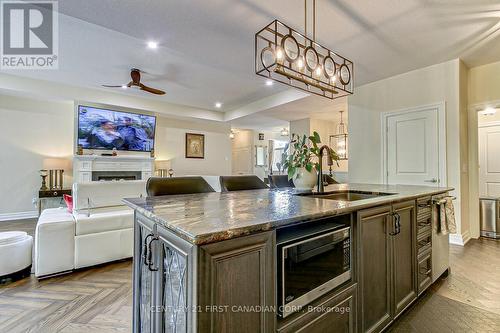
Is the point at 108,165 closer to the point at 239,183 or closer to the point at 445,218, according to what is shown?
the point at 239,183

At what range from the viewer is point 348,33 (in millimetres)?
2889

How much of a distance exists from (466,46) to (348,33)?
1.70 m

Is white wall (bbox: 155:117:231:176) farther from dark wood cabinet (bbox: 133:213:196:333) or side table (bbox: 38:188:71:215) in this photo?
dark wood cabinet (bbox: 133:213:196:333)

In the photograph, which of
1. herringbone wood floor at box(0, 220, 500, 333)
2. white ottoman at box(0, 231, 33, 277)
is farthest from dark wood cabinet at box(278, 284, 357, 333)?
white ottoman at box(0, 231, 33, 277)

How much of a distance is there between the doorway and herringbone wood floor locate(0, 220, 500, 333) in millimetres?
1498

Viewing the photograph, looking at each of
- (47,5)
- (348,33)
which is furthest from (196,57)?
(348,33)

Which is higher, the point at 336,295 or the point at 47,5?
the point at 47,5

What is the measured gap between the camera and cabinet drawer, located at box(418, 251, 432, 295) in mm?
1991

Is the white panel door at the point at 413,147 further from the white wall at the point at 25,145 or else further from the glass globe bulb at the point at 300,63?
the white wall at the point at 25,145

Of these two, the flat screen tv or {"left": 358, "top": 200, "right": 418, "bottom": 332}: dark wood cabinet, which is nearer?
{"left": 358, "top": 200, "right": 418, "bottom": 332}: dark wood cabinet

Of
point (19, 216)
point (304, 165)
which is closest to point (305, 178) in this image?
point (304, 165)

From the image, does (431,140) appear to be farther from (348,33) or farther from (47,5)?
(47,5)

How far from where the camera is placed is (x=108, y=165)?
5.96 meters

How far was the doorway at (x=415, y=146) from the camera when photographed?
372 centimetres
